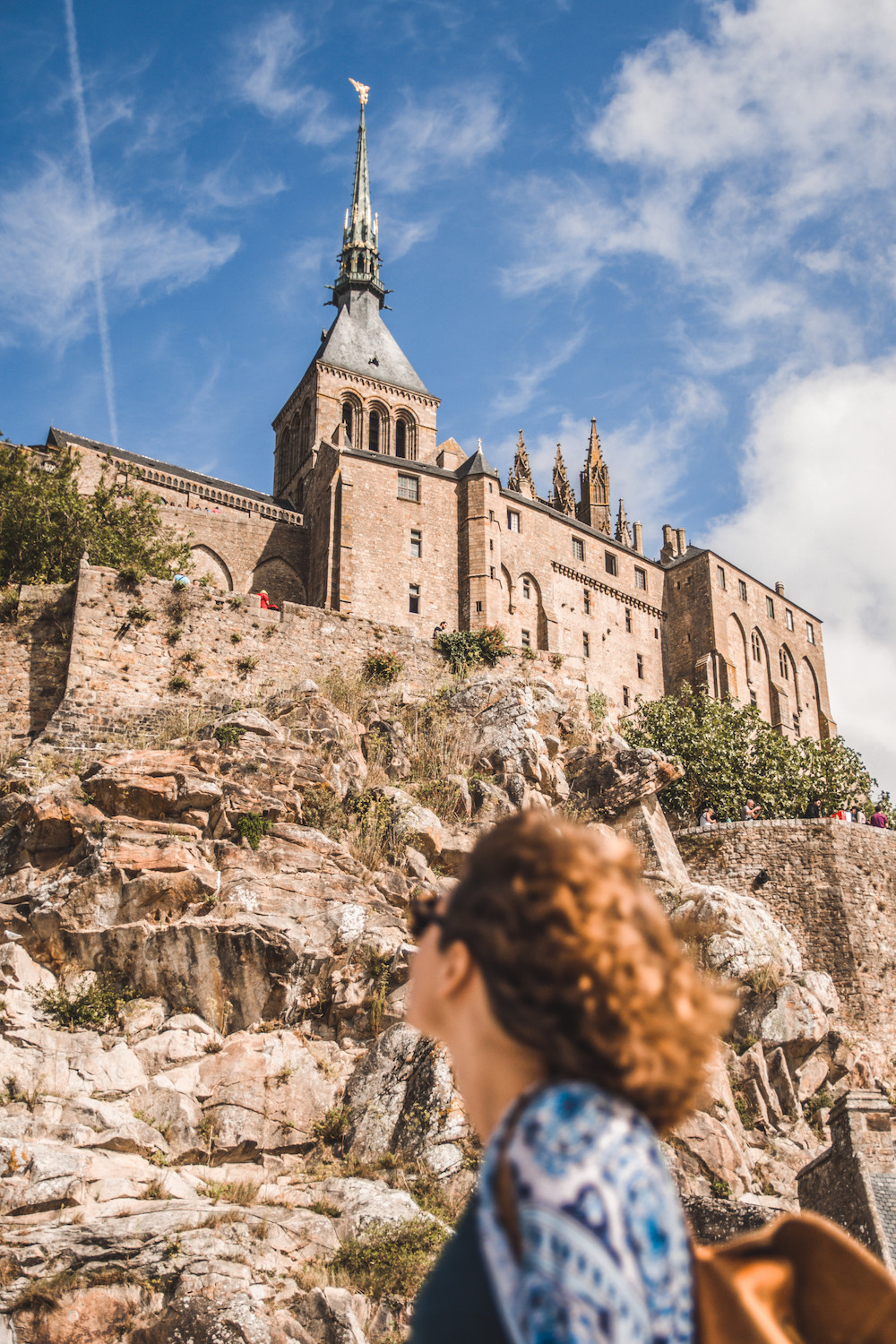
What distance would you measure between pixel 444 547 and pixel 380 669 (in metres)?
18.7

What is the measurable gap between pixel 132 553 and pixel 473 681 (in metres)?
11.2

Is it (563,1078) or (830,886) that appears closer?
(563,1078)

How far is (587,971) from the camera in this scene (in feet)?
4.79

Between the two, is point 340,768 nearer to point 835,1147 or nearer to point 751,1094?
point 751,1094

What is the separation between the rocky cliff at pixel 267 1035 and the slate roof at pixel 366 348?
126 ft

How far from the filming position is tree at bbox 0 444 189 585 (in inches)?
965

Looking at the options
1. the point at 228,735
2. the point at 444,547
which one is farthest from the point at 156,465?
the point at 228,735

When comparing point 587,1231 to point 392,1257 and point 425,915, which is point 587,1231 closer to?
point 425,915

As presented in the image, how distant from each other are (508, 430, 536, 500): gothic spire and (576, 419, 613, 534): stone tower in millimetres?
2826

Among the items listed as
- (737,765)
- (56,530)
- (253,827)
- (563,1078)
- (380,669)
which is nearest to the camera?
(563,1078)

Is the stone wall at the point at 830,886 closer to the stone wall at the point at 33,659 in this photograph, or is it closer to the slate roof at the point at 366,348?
the stone wall at the point at 33,659

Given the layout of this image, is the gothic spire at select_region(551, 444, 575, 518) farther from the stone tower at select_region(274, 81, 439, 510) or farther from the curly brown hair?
the curly brown hair

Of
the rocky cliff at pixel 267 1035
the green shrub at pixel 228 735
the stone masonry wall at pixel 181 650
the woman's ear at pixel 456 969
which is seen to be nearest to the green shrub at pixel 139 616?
the stone masonry wall at pixel 181 650

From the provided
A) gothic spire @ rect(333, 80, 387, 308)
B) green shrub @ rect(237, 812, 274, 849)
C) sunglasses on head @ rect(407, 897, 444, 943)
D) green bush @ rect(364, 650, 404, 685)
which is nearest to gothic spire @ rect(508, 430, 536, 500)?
gothic spire @ rect(333, 80, 387, 308)
